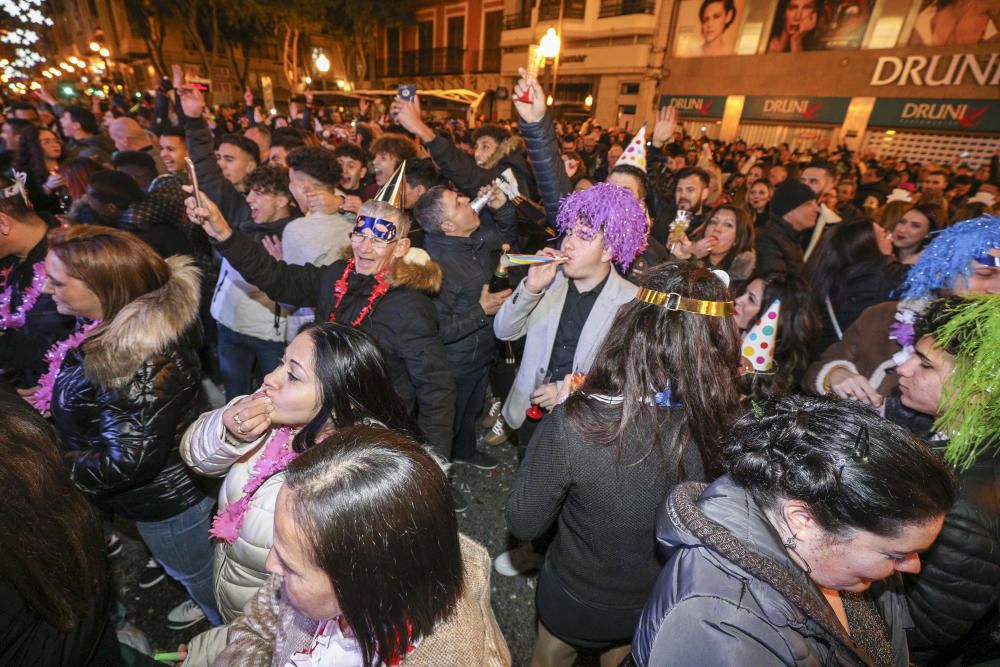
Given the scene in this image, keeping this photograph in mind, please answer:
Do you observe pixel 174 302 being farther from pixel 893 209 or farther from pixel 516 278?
pixel 893 209

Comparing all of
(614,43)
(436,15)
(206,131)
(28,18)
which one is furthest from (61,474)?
(28,18)

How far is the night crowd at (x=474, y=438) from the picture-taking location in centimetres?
112

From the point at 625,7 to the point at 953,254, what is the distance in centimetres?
2829

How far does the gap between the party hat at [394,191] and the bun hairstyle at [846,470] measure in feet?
8.26

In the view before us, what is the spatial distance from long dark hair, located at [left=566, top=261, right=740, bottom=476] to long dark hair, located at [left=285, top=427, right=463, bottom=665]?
713 mm

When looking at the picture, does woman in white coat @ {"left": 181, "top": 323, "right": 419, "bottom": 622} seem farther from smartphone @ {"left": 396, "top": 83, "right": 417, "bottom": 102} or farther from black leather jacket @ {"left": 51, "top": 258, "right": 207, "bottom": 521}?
smartphone @ {"left": 396, "top": 83, "right": 417, "bottom": 102}

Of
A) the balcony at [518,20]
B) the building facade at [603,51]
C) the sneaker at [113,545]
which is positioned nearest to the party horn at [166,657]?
the sneaker at [113,545]

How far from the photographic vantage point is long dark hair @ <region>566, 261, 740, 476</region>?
1651 mm

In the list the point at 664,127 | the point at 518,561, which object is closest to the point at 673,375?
the point at 518,561

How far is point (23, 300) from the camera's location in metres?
2.91

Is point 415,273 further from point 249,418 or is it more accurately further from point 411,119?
point 411,119

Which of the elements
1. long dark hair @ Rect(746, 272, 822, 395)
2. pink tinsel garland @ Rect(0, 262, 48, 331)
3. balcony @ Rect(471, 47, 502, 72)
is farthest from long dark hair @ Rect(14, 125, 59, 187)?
balcony @ Rect(471, 47, 502, 72)

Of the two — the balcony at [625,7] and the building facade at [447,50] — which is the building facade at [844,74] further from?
the building facade at [447,50]

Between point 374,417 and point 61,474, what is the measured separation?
3.14 ft
